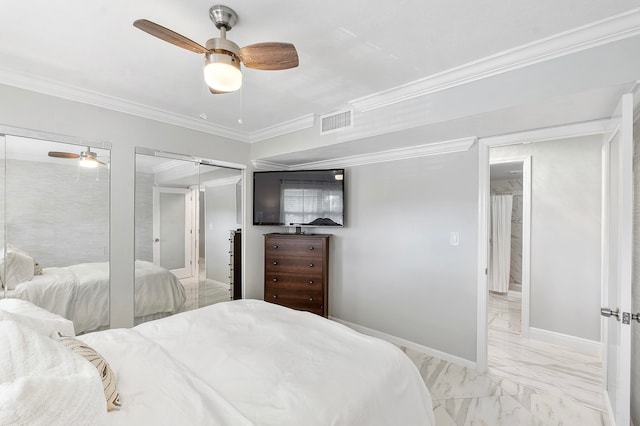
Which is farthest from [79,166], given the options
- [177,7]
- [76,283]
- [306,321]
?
[306,321]

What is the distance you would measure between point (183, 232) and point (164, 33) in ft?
7.44

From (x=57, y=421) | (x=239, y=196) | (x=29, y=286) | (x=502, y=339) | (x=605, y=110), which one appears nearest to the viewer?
(x=57, y=421)

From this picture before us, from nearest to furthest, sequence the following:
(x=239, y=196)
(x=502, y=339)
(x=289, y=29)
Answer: (x=289, y=29) → (x=502, y=339) → (x=239, y=196)

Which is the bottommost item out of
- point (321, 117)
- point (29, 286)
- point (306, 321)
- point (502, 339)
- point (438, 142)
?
point (502, 339)

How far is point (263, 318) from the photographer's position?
6.41 feet

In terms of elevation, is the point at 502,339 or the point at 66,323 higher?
the point at 66,323

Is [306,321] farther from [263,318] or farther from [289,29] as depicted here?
[289,29]

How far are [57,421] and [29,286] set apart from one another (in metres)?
2.15

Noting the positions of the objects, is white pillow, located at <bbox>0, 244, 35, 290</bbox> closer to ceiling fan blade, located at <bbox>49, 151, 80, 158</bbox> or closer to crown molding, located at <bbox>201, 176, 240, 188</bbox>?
ceiling fan blade, located at <bbox>49, 151, 80, 158</bbox>

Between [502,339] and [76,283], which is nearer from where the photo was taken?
[76,283]

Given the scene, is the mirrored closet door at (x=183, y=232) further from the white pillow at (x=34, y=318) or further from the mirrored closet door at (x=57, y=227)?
the white pillow at (x=34, y=318)

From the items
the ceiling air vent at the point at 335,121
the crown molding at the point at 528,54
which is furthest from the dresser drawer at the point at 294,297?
the crown molding at the point at 528,54

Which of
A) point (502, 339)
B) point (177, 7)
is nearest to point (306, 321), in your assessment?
point (177, 7)

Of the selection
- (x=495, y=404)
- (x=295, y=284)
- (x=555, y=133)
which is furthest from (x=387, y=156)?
(x=495, y=404)
